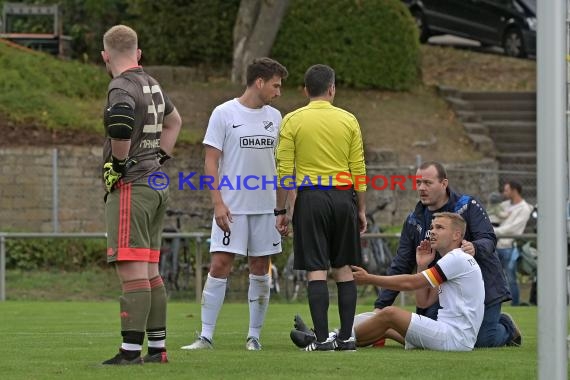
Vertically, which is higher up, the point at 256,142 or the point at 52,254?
the point at 256,142

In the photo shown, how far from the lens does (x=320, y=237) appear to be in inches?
429

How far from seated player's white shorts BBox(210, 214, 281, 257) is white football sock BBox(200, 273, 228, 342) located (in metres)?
0.28

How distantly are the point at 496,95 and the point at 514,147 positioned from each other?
86.7 inches

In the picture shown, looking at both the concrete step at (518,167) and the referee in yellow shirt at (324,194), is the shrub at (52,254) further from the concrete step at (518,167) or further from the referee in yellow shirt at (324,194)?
the referee in yellow shirt at (324,194)

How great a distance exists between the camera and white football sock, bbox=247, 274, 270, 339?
460 inches

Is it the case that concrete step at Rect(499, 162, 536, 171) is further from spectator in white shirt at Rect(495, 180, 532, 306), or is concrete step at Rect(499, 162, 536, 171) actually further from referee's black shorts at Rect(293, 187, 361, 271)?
referee's black shorts at Rect(293, 187, 361, 271)

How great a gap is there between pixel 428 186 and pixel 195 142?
50.6 ft

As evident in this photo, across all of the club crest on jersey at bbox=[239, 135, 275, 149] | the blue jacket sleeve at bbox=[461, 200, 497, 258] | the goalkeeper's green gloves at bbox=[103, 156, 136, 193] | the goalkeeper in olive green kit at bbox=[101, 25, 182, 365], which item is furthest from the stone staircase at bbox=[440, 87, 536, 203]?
the goalkeeper's green gloves at bbox=[103, 156, 136, 193]

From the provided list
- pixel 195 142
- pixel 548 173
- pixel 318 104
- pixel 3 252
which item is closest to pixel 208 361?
pixel 318 104

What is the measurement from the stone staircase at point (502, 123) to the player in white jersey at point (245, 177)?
17.6 metres

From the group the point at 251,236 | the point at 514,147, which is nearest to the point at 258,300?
the point at 251,236

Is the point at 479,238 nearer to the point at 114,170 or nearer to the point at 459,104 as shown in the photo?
the point at 114,170

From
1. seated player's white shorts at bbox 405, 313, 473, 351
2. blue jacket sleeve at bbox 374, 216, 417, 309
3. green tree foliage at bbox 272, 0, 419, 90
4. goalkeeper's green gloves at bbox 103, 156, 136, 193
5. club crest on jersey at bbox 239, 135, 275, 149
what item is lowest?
seated player's white shorts at bbox 405, 313, 473, 351

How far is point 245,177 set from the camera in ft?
37.9
